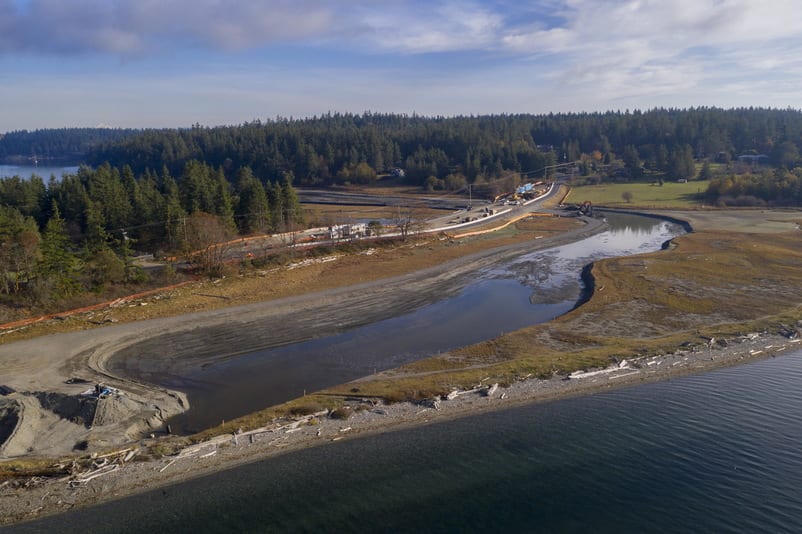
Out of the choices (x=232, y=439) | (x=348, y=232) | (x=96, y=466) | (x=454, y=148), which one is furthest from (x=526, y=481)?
(x=454, y=148)

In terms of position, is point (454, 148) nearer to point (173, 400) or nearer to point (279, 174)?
point (279, 174)

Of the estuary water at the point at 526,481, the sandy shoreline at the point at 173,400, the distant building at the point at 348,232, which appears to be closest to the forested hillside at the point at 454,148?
the distant building at the point at 348,232

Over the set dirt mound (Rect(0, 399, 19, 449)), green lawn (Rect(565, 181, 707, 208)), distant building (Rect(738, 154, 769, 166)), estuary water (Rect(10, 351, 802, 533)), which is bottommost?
estuary water (Rect(10, 351, 802, 533))

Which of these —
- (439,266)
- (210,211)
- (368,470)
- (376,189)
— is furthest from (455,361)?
(376,189)

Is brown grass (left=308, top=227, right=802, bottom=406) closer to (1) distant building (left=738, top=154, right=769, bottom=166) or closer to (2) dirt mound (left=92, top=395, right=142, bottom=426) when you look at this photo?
(2) dirt mound (left=92, top=395, right=142, bottom=426)

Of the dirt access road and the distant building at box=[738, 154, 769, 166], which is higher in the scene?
the distant building at box=[738, 154, 769, 166]

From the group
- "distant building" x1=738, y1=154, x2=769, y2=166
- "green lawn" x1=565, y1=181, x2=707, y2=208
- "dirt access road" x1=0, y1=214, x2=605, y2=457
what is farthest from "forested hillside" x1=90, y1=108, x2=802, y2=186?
"dirt access road" x1=0, y1=214, x2=605, y2=457
